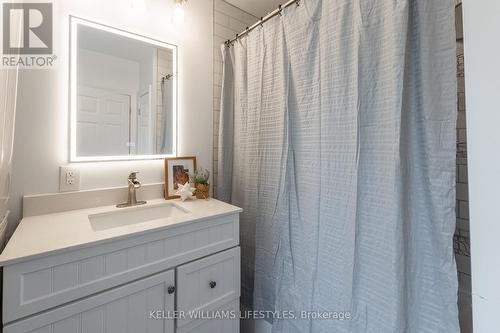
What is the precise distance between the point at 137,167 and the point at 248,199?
0.71 metres

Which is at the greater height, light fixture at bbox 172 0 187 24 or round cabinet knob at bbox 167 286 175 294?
light fixture at bbox 172 0 187 24

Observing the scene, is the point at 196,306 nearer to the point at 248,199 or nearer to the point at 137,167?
the point at 248,199

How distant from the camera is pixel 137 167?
147 cm

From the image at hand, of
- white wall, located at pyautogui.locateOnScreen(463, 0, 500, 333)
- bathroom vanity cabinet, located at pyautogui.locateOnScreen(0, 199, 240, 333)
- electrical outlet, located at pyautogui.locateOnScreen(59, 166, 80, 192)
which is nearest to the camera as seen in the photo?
white wall, located at pyautogui.locateOnScreen(463, 0, 500, 333)

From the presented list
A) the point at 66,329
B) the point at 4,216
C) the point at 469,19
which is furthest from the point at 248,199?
the point at 469,19

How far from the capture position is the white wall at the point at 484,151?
0.45 metres

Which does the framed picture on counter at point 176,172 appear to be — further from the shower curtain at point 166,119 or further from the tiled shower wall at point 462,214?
the tiled shower wall at point 462,214

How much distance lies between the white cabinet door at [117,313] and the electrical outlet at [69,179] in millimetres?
625

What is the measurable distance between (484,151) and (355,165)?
549mm

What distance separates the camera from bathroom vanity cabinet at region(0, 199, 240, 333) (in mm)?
756

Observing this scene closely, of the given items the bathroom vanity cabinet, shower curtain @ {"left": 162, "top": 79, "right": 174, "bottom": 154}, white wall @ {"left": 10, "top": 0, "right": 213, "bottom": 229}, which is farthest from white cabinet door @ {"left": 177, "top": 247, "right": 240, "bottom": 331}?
shower curtain @ {"left": 162, "top": 79, "right": 174, "bottom": 154}

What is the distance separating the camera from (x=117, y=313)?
910 millimetres

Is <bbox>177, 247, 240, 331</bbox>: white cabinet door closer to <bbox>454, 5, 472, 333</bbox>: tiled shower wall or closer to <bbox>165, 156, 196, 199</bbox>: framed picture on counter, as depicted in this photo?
<bbox>165, 156, 196, 199</bbox>: framed picture on counter

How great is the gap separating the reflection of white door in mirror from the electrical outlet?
9cm
